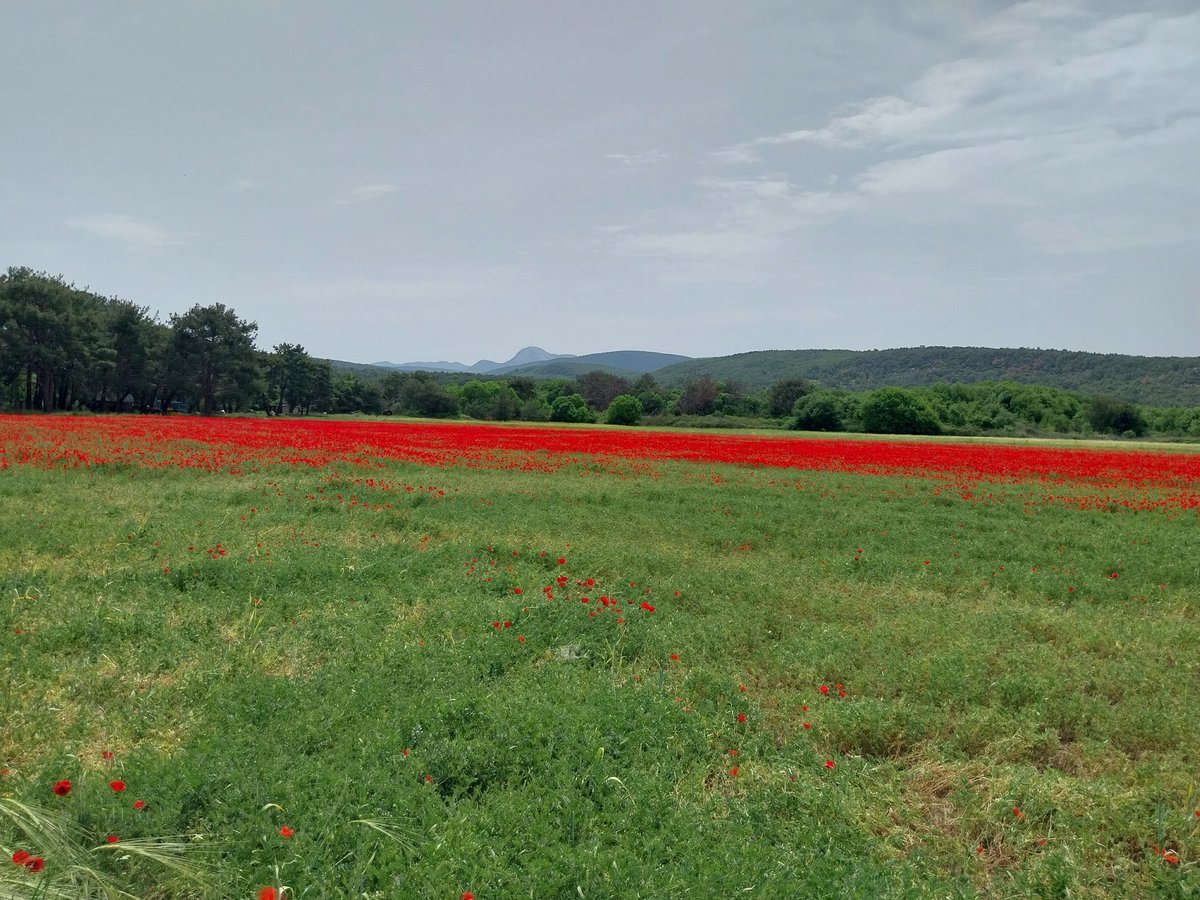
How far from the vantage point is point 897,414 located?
3435 inches

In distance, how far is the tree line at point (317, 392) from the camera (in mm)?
57719

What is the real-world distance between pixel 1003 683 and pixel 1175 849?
2.11 meters

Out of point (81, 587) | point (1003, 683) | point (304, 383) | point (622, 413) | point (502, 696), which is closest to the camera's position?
point (502, 696)

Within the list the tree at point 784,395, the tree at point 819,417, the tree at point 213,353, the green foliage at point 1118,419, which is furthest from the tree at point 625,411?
the green foliage at point 1118,419

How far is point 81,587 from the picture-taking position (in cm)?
834

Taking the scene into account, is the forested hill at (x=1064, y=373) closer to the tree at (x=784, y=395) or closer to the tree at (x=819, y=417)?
the tree at (x=784, y=395)

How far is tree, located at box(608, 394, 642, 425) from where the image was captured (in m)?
107

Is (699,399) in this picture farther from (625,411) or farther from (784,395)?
(625,411)

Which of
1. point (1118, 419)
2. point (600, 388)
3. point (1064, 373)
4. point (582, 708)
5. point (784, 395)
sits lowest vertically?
point (582, 708)

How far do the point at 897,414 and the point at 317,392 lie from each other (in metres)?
82.9

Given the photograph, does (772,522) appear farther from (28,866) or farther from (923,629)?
(28,866)

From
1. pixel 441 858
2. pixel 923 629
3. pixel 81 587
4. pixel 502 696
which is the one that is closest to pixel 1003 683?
pixel 923 629

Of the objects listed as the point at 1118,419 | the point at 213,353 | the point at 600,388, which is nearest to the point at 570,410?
the point at 600,388

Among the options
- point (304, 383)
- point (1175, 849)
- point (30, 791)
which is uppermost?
point (304, 383)
